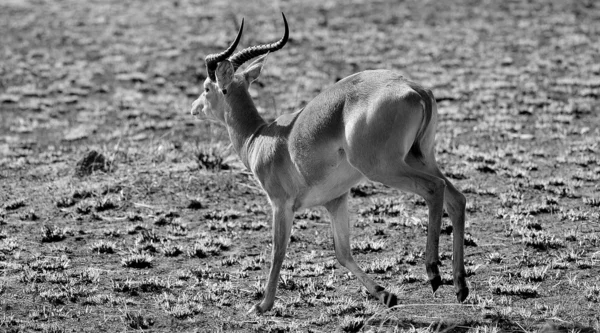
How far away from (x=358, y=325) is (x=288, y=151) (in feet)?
6.03

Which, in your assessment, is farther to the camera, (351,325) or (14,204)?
(14,204)

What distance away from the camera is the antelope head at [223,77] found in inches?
358

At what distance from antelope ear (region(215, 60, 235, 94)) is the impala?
11 millimetres

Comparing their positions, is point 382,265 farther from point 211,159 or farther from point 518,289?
point 211,159

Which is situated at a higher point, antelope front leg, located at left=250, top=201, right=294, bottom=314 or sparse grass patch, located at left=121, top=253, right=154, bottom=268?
antelope front leg, located at left=250, top=201, right=294, bottom=314

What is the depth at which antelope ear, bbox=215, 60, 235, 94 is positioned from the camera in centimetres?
911

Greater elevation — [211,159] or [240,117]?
[240,117]

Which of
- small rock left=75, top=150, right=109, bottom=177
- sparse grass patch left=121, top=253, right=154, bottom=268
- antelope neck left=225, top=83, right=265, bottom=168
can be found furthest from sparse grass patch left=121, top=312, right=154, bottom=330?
small rock left=75, top=150, right=109, bottom=177

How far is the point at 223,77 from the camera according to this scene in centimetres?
926

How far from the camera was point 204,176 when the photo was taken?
12906 mm

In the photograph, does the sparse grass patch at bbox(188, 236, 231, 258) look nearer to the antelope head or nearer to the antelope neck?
the antelope neck

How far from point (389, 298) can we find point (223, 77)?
2954 mm

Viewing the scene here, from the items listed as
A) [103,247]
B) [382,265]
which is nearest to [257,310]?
[382,265]

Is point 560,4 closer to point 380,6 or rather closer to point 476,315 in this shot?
point 380,6
